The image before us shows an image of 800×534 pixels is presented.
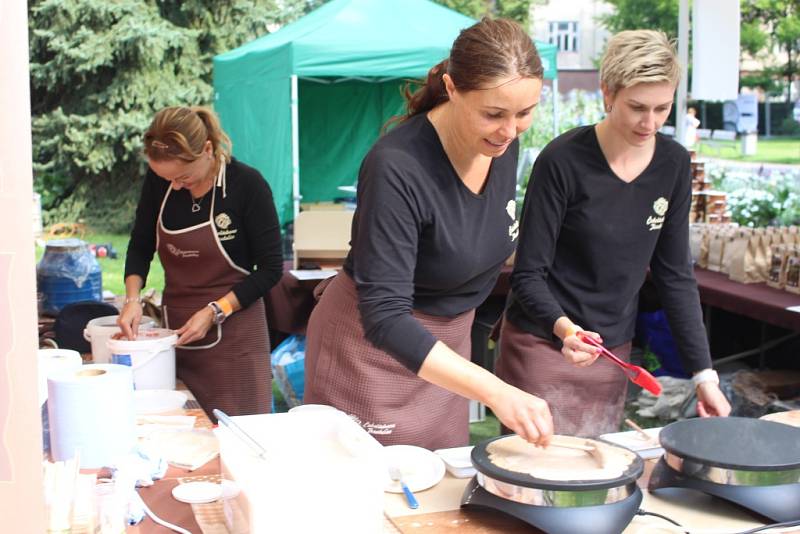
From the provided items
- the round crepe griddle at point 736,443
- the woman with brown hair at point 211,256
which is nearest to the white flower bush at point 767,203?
the woman with brown hair at point 211,256

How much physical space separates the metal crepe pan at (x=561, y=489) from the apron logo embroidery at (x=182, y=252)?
5.21ft

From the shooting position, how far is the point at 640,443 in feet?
5.84

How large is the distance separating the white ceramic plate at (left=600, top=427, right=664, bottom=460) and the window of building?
1325 inches

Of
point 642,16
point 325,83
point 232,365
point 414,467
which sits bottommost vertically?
point 232,365

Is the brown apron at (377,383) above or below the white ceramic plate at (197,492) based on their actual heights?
above

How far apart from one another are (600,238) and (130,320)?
3.91ft

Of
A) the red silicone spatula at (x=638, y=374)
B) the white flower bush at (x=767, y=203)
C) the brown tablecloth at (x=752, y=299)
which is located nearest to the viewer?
the red silicone spatula at (x=638, y=374)

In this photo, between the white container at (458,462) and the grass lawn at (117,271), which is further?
the grass lawn at (117,271)

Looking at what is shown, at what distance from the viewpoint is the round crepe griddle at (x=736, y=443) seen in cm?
139

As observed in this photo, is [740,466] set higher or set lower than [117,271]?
higher

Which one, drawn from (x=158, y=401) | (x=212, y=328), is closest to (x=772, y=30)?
(x=212, y=328)

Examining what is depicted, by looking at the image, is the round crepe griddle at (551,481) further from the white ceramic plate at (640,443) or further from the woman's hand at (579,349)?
the woman's hand at (579,349)

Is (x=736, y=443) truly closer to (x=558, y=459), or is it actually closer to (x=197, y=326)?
(x=558, y=459)

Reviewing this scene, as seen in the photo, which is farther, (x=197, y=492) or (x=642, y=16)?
(x=642, y=16)
